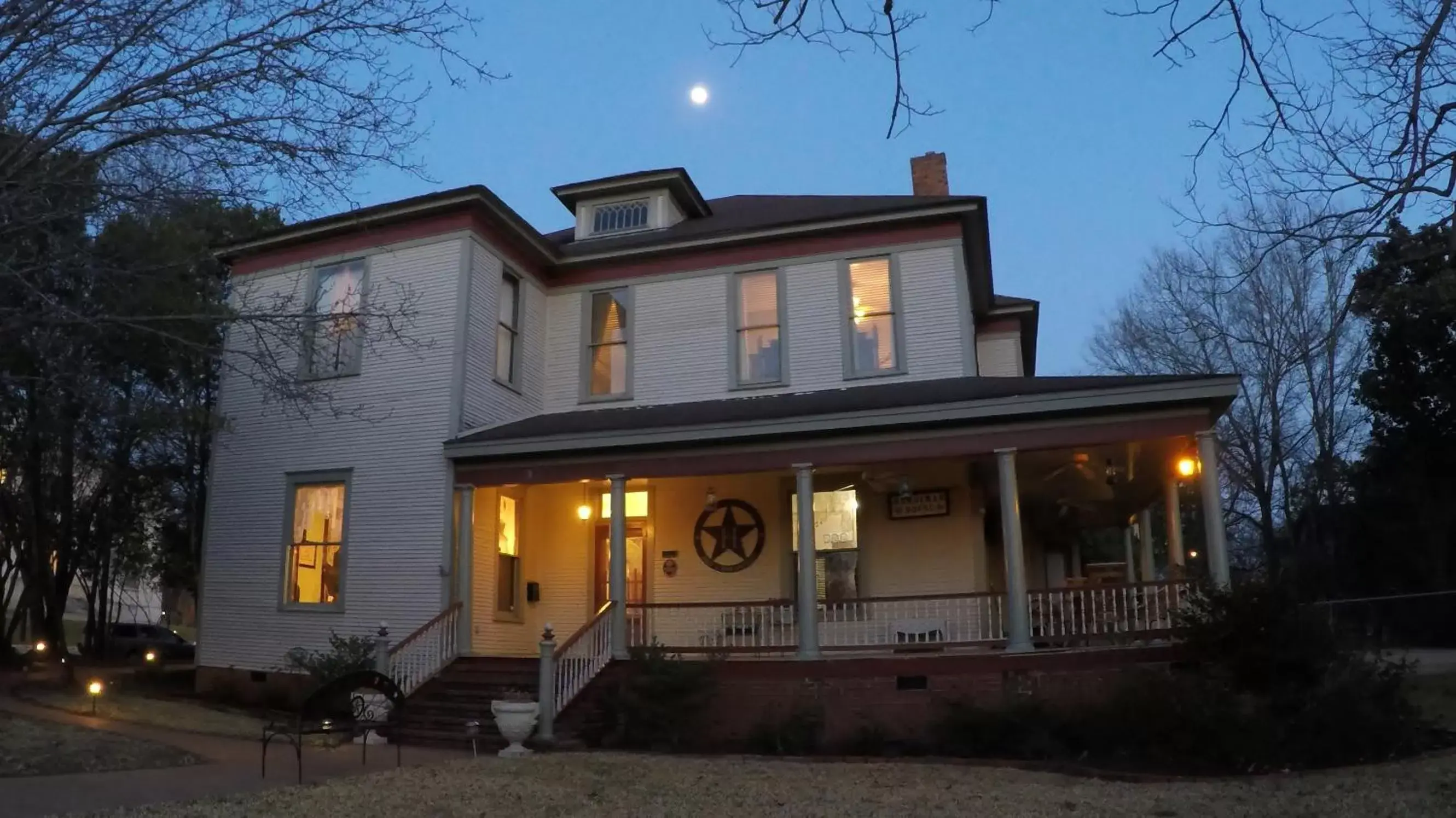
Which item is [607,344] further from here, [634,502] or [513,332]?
[634,502]

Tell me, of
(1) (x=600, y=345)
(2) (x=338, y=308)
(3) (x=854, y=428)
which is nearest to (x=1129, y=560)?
(3) (x=854, y=428)

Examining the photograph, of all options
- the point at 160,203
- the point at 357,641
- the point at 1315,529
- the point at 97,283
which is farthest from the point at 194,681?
the point at 1315,529

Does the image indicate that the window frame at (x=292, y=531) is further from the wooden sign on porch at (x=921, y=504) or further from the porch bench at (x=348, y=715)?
the wooden sign on porch at (x=921, y=504)

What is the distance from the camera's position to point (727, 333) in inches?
645

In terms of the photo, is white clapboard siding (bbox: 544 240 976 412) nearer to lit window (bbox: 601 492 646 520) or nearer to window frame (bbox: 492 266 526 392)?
window frame (bbox: 492 266 526 392)

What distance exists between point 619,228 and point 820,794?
1150 cm

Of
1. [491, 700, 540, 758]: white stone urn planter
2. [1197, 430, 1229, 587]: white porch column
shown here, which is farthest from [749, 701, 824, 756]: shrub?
[1197, 430, 1229, 587]: white porch column

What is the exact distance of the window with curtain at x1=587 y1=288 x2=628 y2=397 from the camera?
17.0 m

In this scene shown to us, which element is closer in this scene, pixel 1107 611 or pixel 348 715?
pixel 348 715

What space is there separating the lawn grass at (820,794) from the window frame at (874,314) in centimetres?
631

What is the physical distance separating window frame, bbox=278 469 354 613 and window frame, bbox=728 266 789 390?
553 cm

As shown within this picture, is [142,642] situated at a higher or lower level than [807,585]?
lower

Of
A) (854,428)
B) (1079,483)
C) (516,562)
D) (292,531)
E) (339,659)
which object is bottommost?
(339,659)

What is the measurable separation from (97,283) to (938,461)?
9542mm
